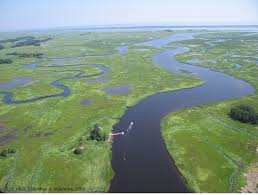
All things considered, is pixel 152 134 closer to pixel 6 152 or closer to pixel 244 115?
pixel 244 115

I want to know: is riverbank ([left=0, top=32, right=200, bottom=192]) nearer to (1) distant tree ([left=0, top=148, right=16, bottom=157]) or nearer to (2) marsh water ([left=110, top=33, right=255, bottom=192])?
(1) distant tree ([left=0, top=148, right=16, bottom=157])

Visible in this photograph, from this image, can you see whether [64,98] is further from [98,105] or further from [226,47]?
[226,47]

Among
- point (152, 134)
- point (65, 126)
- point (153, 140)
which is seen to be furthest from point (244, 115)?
point (65, 126)

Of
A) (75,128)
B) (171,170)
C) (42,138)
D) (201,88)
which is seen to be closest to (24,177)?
(42,138)

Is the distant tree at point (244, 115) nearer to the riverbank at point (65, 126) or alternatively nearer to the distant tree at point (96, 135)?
the riverbank at point (65, 126)

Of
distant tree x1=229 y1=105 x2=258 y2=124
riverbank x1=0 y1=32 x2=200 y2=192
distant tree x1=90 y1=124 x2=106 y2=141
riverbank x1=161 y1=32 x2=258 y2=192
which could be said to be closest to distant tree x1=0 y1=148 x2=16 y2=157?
riverbank x1=0 y1=32 x2=200 y2=192
